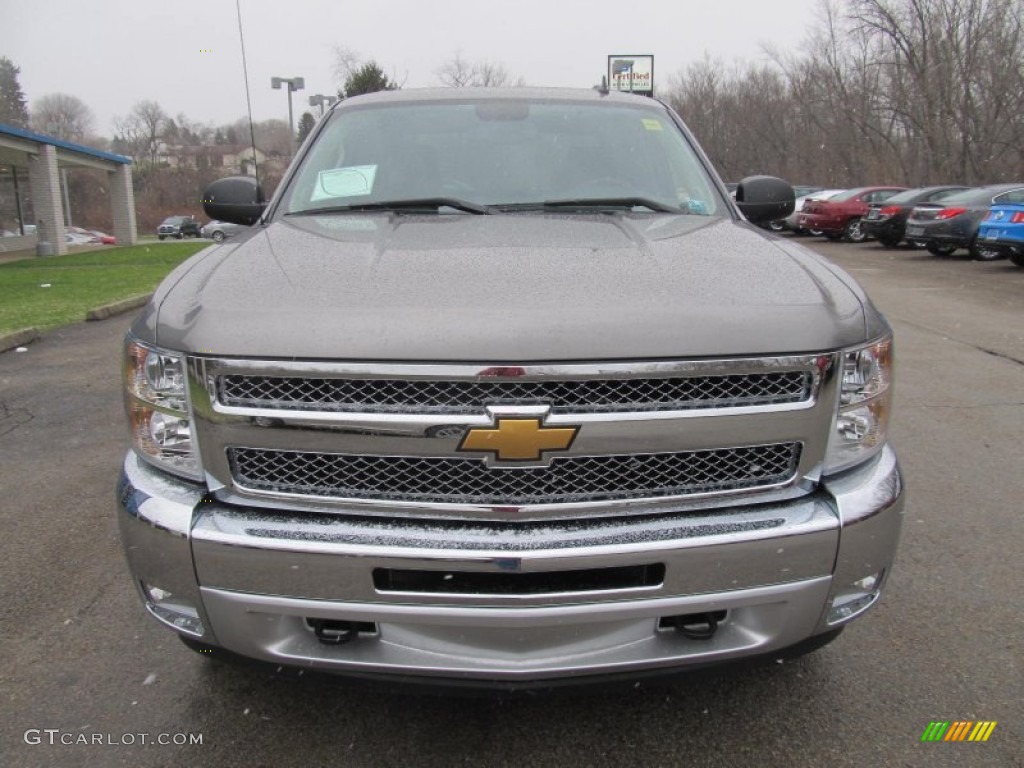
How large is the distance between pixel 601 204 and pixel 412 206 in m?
0.70

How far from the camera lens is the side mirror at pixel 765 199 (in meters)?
3.47

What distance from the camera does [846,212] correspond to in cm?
2308

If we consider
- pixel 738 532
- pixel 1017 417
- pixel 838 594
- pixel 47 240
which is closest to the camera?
pixel 738 532

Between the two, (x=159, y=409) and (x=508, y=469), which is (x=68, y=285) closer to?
(x=159, y=409)

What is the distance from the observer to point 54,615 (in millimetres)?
2852

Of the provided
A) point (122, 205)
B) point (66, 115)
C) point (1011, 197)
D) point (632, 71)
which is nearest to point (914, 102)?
point (632, 71)

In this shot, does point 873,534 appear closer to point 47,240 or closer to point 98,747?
point 98,747

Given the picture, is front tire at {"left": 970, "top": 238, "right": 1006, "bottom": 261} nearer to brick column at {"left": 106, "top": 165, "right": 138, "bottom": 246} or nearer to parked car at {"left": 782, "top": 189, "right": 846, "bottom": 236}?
parked car at {"left": 782, "top": 189, "right": 846, "bottom": 236}

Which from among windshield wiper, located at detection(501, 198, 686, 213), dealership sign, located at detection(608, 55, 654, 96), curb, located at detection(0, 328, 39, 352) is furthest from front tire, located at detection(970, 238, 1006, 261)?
dealership sign, located at detection(608, 55, 654, 96)

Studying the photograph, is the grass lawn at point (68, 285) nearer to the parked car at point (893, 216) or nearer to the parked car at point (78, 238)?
the parked car at point (893, 216)

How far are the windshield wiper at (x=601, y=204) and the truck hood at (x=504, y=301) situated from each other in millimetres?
549

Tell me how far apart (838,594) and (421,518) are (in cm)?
103

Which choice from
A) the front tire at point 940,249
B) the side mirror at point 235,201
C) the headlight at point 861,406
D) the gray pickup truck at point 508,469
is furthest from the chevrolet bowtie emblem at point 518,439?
the front tire at point 940,249

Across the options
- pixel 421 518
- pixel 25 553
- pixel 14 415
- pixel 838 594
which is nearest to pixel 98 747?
pixel 421 518
